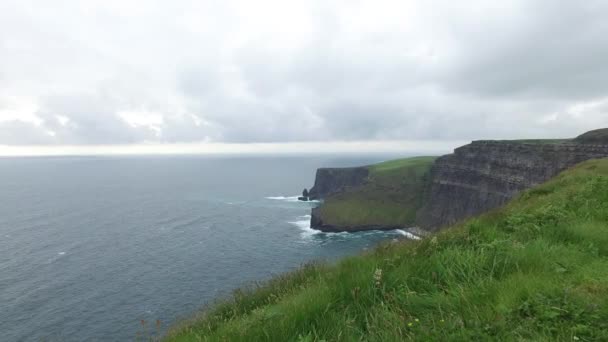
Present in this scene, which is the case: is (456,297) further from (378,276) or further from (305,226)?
(305,226)

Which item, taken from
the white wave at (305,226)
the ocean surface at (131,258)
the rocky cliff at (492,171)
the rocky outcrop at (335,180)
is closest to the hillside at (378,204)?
the white wave at (305,226)

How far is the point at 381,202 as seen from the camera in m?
114

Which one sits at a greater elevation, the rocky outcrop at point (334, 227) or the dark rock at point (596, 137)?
the dark rock at point (596, 137)

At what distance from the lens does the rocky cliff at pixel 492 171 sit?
67.9 metres

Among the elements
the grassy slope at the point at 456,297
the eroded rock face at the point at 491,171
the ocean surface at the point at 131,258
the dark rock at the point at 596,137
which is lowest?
the ocean surface at the point at 131,258

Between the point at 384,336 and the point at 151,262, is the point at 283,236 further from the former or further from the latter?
the point at 384,336

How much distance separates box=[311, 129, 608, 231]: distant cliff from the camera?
7088cm

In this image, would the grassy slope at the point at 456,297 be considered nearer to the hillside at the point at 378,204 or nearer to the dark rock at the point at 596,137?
the dark rock at the point at 596,137

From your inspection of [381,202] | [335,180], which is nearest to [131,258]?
[381,202]

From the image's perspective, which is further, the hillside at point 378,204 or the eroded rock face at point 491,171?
the hillside at point 378,204

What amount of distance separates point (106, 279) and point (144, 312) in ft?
54.4

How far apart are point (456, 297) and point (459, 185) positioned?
349ft

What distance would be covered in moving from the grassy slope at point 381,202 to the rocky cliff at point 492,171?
17.8ft

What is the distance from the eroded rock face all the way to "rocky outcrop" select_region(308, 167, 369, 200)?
48.6 meters
